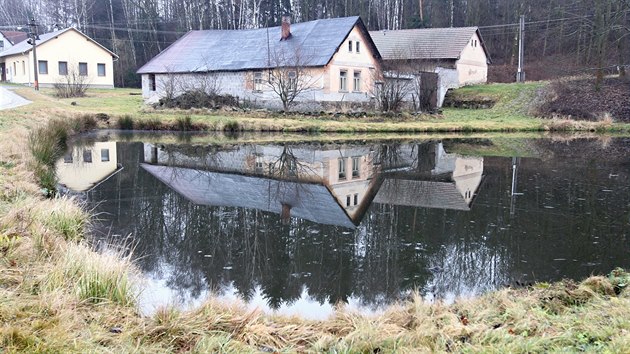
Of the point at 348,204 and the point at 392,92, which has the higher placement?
the point at 392,92

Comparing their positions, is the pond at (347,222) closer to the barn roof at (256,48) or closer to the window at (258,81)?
the barn roof at (256,48)

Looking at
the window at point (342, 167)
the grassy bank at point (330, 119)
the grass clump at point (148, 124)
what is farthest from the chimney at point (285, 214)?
the grass clump at point (148, 124)

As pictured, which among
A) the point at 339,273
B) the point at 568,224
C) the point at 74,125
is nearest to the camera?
the point at 339,273

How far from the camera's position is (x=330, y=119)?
93.1 ft

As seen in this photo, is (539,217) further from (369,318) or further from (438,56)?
(438,56)

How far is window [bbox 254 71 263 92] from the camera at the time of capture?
106ft

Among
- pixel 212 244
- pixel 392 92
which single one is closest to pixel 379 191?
pixel 212 244

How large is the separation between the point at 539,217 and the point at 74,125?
18598mm

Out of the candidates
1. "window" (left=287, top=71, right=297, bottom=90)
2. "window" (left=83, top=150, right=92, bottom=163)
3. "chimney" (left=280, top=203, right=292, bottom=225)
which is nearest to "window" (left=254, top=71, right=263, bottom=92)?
"window" (left=287, top=71, right=297, bottom=90)

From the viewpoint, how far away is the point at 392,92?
29828 millimetres

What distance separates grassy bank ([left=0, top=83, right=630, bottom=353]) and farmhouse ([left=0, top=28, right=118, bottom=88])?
126 feet

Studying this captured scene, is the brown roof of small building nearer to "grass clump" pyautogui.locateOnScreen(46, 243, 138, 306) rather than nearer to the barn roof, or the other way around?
the barn roof

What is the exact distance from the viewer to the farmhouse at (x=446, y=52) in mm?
38719

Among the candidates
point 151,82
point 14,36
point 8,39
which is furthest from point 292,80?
point 14,36
